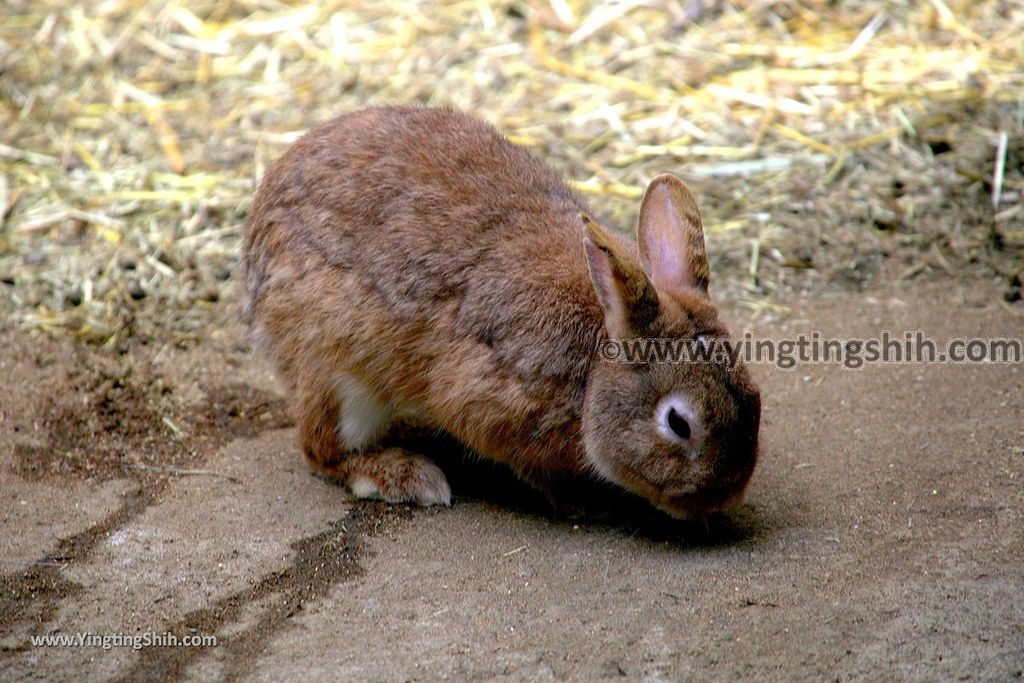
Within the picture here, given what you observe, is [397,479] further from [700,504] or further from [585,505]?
[700,504]

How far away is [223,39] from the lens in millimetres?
8891

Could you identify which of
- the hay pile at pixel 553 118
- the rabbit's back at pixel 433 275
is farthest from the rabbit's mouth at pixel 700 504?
the hay pile at pixel 553 118

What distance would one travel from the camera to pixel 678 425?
4266 millimetres

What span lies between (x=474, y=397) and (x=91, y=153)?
434cm

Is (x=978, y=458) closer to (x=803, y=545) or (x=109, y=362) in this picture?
(x=803, y=545)

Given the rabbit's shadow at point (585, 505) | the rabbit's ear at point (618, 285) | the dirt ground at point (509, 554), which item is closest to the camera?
the dirt ground at point (509, 554)

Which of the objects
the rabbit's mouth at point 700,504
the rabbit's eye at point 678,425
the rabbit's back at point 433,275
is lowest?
the rabbit's mouth at point 700,504

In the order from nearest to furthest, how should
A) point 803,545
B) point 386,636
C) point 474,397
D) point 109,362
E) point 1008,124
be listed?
point 386,636
point 803,545
point 474,397
point 109,362
point 1008,124

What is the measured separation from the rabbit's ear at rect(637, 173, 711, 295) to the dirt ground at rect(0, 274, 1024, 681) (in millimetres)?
872

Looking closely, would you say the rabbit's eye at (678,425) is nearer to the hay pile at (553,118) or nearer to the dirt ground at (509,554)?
the dirt ground at (509,554)

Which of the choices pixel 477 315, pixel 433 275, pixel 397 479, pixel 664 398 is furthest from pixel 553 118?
pixel 664 398

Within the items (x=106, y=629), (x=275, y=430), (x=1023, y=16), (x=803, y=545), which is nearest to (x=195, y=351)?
(x=275, y=430)

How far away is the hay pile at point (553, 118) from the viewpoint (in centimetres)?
668

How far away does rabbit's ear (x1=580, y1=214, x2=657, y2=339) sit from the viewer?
4.16 m
